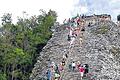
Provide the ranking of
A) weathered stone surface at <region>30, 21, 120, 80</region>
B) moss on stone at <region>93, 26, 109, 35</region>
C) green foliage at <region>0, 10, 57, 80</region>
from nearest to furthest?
weathered stone surface at <region>30, 21, 120, 80</region> < moss on stone at <region>93, 26, 109, 35</region> < green foliage at <region>0, 10, 57, 80</region>

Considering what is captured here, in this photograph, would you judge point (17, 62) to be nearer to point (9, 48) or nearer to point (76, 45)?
point (9, 48)

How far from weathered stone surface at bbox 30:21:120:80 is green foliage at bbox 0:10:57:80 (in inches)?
480

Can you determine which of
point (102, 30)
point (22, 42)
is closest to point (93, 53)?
point (102, 30)

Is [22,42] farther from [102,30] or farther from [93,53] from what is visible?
[93,53]

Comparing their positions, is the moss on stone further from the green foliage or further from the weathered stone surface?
the green foliage

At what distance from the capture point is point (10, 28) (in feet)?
220

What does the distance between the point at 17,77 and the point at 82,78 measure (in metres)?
27.4

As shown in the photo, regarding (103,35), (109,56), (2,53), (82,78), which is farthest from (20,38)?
(82,78)

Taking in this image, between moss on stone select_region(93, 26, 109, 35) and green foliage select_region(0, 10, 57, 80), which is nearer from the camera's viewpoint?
moss on stone select_region(93, 26, 109, 35)

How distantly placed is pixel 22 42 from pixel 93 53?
92.1 feet

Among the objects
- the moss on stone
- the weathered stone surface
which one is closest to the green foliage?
the weathered stone surface

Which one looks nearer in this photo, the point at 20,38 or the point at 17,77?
the point at 17,77

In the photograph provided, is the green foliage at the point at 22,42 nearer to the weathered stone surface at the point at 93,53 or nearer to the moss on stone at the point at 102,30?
the weathered stone surface at the point at 93,53

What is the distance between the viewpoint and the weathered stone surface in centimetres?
3155
